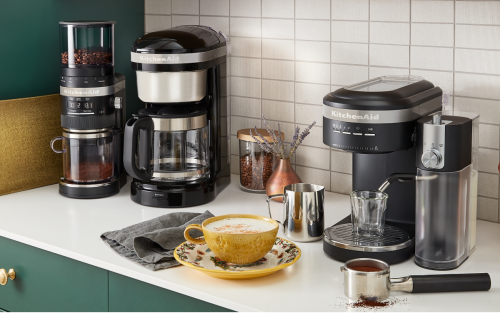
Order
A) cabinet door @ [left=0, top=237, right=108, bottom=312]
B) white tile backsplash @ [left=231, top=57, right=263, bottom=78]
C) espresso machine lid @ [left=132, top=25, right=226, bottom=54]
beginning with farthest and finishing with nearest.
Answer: white tile backsplash @ [left=231, top=57, right=263, bottom=78], espresso machine lid @ [left=132, top=25, right=226, bottom=54], cabinet door @ [left=0, top=237, right=108, bottom=312]

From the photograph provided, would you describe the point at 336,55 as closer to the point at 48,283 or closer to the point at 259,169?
the point at 259,169

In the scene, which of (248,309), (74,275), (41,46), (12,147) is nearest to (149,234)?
(74,275)

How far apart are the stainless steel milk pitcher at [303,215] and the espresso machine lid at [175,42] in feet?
1.54

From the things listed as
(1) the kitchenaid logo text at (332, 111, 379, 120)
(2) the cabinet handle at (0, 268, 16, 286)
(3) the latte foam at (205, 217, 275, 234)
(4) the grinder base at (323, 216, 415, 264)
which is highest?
(1) the kitchenaid logo text at (332, 111, 379, 120)

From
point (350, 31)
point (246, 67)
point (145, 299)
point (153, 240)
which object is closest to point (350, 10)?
point (350, 31)

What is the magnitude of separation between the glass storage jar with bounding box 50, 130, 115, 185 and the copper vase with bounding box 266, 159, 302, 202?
46cm

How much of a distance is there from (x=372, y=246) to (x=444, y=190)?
7.0 inches

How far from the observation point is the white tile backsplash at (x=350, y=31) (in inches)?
64.2

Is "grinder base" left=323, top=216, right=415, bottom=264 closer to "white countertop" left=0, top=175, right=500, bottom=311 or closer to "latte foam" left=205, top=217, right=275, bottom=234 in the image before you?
"white countertop" left=0, top=175, right=500, bottom=311

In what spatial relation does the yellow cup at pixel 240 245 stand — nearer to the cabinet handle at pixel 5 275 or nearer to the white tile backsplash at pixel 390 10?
the cabinet handle at pixel 5 275

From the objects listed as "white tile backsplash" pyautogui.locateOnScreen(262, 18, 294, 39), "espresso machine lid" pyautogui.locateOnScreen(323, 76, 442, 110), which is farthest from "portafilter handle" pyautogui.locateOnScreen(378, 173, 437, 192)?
"white tile backsplash" pyautogui.locateOnScreen(262, 18, 294, 39)

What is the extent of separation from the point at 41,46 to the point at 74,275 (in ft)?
2.48

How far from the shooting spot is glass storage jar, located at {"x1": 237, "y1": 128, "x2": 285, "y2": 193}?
1765 millimetres

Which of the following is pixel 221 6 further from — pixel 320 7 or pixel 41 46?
pixel 41 46
